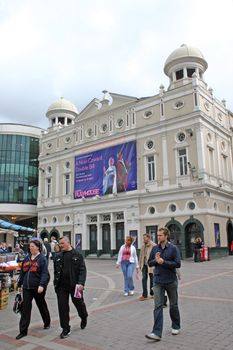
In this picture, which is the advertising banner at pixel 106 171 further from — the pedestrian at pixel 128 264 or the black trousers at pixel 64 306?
the black trousers at pixel 64 306

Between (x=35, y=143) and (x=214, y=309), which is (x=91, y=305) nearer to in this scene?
(x=214, y=309)

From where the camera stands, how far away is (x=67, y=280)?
6145 millimetres

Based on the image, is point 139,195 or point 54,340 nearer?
point 54,340

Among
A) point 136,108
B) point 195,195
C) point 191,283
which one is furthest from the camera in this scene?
point 136,108

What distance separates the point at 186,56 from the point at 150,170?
1118 cm

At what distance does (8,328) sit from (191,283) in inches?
301

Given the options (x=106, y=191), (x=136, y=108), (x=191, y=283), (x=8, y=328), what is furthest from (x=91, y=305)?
(x=136, y=108)

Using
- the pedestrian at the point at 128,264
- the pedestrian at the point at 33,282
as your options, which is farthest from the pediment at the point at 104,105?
the pedestrian at the point at 33,282

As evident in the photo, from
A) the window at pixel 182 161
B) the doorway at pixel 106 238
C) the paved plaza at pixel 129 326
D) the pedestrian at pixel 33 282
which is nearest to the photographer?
the paved plaza at pixel 129 326

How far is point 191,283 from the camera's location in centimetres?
1250

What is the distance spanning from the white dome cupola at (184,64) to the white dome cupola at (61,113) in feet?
50.6

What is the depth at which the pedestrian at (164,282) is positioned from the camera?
5648 mm

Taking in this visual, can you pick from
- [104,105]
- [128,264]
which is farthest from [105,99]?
[128,264]

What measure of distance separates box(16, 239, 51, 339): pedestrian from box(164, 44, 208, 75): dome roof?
2863cm
